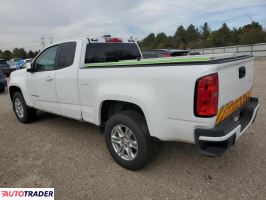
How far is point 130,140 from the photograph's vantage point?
11.1 feet

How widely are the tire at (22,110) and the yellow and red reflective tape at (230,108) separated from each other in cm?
441

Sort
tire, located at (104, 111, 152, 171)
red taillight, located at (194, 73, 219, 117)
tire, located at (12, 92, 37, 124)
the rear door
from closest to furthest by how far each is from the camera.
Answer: red taillight, located at (194, 73, 219, 117)
tire, located at (104, 111, 152, 171)
the rear door
tire, located at (12, 92, 37, 124)

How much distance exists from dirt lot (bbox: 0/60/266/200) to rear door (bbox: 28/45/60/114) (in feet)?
2.25

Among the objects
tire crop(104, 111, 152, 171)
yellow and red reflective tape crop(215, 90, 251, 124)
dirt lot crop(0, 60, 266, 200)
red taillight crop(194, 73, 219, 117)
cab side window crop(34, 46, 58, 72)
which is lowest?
dirt lot crop(0, 60, 266, 200)

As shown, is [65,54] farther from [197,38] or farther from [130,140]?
[197,38]

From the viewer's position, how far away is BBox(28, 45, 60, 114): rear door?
14.9 ft

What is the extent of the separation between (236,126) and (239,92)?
1.73 feet

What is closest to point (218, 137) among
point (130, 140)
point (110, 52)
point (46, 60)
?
point (130, 140)

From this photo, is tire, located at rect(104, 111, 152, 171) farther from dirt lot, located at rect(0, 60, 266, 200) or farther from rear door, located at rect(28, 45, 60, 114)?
rear door, located at rect(28, 45, 60, 114)

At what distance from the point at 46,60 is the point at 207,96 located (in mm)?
3392

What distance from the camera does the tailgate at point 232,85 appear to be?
8.68 feet

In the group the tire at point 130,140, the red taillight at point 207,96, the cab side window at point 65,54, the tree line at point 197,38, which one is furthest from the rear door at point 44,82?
the tree line at point 197,38

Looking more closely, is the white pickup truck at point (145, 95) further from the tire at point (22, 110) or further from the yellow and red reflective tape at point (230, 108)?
the tire at point (22, 110)

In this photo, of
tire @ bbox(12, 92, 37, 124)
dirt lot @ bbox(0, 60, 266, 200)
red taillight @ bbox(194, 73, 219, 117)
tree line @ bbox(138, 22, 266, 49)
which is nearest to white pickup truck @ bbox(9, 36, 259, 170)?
red taillight @ bbox(194, 73, 219, 117)
